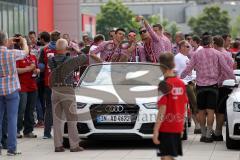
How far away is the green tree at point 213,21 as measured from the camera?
399 ft

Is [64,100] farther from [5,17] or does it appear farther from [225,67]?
[5,17]

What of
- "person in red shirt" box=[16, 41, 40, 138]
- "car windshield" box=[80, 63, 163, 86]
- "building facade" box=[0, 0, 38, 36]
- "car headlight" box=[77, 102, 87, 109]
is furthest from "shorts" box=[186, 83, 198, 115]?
"building facade" box=[0, 0, 38, 36]

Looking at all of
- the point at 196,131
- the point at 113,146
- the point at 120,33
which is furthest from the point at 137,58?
the point at 113,146

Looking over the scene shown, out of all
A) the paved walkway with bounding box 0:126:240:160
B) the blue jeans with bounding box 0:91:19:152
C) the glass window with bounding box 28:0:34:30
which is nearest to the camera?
the paved walkway with bounding box 0:126:240:160

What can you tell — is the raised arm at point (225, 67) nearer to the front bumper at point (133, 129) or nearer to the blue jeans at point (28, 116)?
the front bumper at point (133, 129)

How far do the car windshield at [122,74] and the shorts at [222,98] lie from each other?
1267 mm

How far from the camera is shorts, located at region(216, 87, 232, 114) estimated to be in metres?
14.9

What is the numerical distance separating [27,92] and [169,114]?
6.87 metres

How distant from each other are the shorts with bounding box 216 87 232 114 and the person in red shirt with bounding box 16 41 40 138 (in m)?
3.39

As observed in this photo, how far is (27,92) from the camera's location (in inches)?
609

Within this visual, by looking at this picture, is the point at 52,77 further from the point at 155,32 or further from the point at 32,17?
the point at 32,17

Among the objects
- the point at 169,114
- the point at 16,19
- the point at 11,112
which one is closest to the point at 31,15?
the point at 16,19

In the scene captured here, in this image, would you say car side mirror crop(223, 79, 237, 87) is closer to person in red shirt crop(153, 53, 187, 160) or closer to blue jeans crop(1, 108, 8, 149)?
blue jeans crop(1, 108, 8, 149)

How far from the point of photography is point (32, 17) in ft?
158
